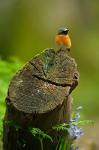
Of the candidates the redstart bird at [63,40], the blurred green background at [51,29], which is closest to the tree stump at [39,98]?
the redstart bird at [63,40]

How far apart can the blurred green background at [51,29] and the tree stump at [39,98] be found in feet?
31.9

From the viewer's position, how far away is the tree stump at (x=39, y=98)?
4348 mm

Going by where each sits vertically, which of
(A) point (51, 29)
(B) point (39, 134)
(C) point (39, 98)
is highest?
(A) point (51, 29)

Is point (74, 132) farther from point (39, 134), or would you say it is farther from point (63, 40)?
point (63, 40)

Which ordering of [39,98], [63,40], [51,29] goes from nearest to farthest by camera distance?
[39,98]
[63,40]
[51,29]

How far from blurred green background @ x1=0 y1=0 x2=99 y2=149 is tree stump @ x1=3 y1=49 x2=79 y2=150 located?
973 cm

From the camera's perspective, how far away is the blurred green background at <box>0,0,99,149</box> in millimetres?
15109

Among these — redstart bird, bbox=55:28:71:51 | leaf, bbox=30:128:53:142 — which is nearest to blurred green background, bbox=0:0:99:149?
redstart bird, bbox=55:28:71:51

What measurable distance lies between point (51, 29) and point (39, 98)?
37.7 ft

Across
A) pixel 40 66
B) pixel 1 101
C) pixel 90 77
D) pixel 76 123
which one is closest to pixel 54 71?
pixel 40 66

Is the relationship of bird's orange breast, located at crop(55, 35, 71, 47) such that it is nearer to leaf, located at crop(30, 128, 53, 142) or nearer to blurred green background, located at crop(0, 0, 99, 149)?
leaf, located at crop(30, 128, 53, 142)

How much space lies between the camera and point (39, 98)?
14.5ft

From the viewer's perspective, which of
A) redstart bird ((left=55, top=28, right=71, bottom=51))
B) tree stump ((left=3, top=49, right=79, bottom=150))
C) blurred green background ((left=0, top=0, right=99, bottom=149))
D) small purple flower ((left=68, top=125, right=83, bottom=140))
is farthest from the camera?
blurred green background ((left=0, top=0, right=99, bottom=149))

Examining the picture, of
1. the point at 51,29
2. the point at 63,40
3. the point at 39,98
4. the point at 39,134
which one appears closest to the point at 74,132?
the point at 39,134
